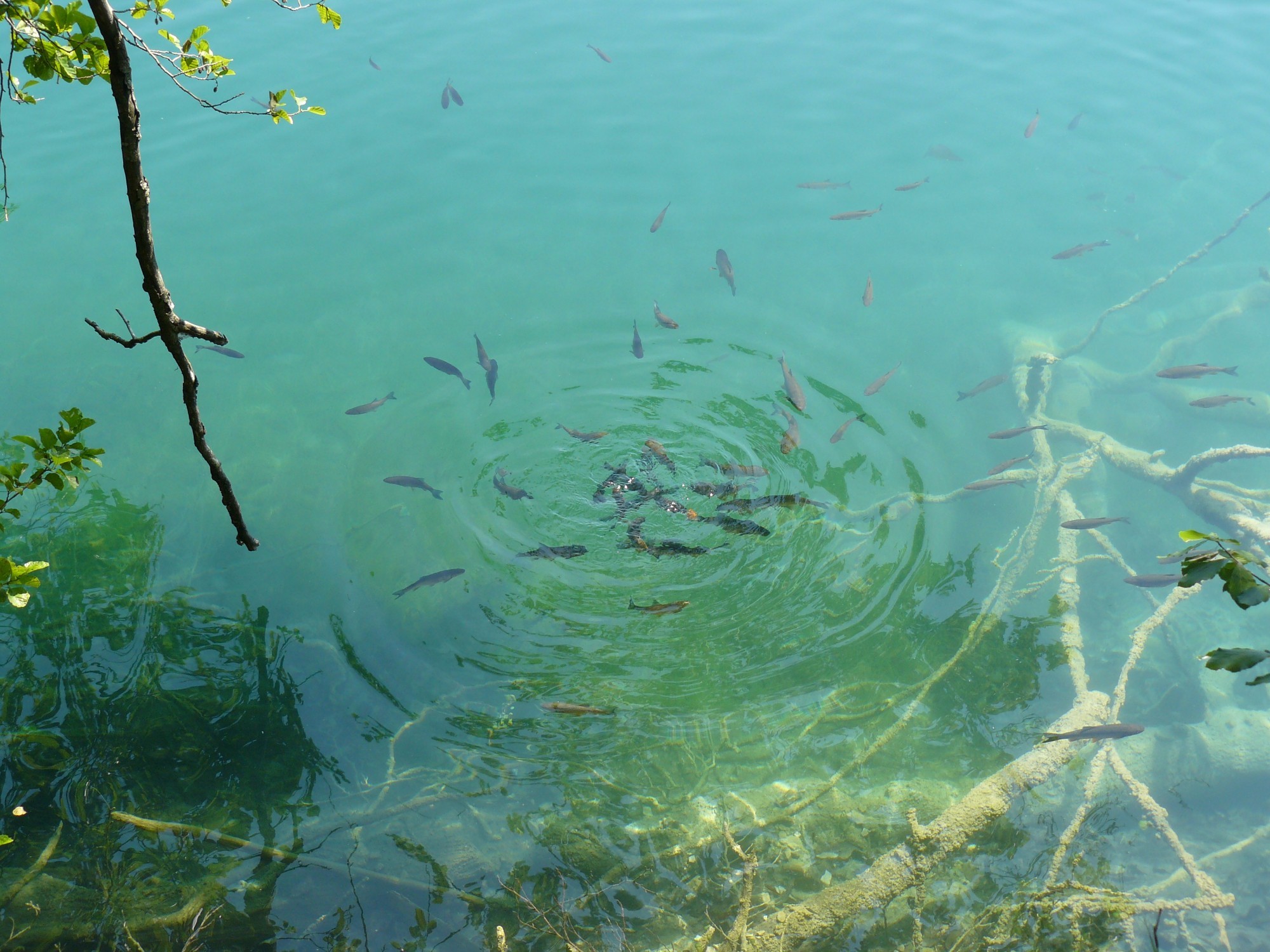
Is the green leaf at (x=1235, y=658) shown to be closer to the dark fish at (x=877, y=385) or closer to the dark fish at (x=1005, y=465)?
the dark fish at (x=1005, y=465)

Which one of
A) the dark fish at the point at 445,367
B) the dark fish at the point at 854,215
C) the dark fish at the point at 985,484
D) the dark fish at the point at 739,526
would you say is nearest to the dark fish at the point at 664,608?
the dark fish at the point at 739,526

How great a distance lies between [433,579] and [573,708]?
162cm

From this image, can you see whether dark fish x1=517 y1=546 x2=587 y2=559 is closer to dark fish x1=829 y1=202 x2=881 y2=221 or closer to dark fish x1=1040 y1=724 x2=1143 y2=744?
dark fish x1=1040 y1=724 x2=1143 y2=744

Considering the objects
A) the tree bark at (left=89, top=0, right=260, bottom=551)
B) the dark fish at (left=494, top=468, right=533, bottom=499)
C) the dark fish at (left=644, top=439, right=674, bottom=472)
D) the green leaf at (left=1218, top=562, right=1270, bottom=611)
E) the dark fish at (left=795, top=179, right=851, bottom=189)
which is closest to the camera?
the green leaf at (left=1218, top=562, right=1270, bottom=611)

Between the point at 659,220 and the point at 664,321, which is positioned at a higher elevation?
the point at 659,220

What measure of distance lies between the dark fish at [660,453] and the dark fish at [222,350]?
4478 mm

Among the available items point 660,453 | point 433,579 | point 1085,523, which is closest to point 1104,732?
point 1085,523

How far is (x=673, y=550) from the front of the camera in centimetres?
706

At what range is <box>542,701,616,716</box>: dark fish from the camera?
589 cm

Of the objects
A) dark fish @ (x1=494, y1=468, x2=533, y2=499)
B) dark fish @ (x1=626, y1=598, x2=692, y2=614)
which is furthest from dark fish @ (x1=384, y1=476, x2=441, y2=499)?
dark fish @ (x1=626, y1=598, x2=692, y2=614)

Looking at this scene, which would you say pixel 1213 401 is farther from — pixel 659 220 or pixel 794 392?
pixel 659 220

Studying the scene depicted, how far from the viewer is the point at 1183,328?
420 inches

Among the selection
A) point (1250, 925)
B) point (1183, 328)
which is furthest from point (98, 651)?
point (1183, 328)

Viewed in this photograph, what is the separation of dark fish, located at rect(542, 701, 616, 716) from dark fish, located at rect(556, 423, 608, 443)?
2.79 meters
